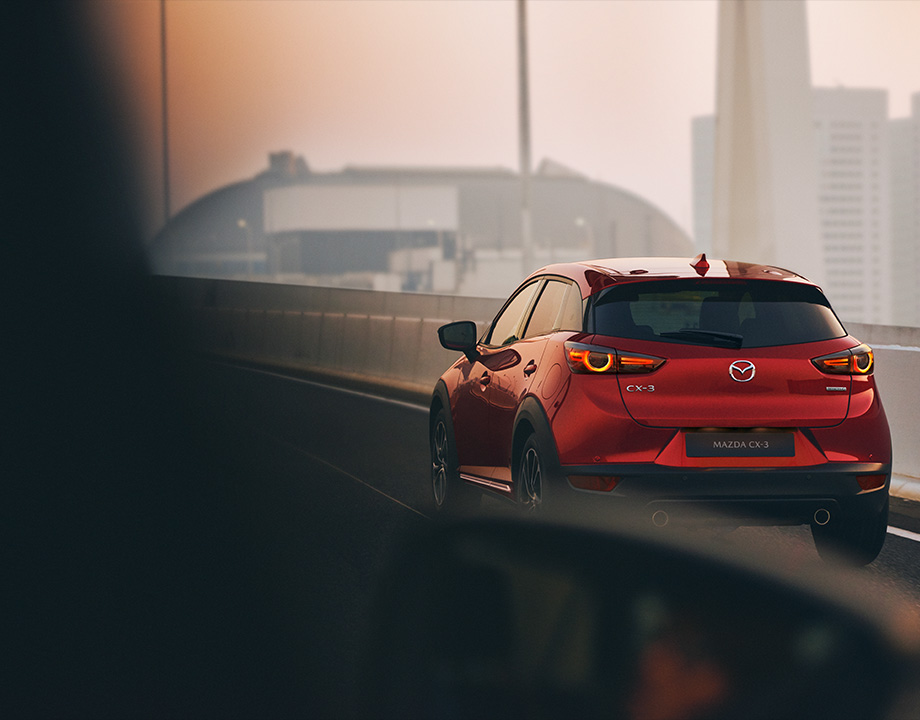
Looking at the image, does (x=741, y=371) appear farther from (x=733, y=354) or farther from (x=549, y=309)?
→ (x=549, y=309)

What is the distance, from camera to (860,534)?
658 centimetres

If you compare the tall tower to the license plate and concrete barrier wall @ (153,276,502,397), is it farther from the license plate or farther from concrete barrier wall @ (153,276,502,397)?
the license plate

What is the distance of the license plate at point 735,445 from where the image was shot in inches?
238

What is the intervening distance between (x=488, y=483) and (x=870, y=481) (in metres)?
2.05

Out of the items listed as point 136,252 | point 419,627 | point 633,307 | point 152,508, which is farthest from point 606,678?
point 136,252

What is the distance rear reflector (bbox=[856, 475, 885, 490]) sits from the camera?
627 cm

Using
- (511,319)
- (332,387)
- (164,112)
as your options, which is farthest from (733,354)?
(164,112)

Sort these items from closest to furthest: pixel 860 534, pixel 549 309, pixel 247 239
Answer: pixel 860 534 < pixel 549 309 < pixel 247 239

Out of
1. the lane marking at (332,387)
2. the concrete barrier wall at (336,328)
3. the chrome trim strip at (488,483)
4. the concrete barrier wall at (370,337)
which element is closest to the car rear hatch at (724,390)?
the chrome trim strip at (488,483)

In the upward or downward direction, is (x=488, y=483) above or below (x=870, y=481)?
below

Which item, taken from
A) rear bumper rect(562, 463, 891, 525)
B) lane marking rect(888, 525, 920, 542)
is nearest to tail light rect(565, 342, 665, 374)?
rear bumper rect(562, 463, 891, 525)

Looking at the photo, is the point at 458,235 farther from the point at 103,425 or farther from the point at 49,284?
the point at 103,425

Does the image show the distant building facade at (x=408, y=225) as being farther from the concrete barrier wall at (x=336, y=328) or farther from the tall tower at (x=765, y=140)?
the tall tower at (x=765, y=140)

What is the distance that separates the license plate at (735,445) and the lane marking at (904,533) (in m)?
2.17
